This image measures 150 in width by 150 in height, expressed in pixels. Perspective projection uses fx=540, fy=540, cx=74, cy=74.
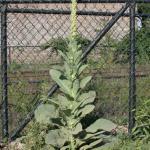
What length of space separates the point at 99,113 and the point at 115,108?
0.45 m

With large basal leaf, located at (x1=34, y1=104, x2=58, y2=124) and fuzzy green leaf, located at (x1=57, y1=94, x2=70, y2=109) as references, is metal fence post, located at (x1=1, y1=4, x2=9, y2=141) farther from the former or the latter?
fuzzy green leaf, located at (x1=57, y1=94, x2=70, y2=109)

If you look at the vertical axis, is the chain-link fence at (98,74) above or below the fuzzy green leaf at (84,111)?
above

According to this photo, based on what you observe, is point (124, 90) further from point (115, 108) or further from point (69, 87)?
point (69, 87)

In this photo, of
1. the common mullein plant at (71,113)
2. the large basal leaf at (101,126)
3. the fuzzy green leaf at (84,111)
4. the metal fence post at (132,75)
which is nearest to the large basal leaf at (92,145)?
the common mullein plant at (71,113)

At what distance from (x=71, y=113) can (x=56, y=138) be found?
28cm

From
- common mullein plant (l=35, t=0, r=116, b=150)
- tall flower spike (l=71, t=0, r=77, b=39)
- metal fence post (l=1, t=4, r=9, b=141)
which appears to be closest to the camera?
tall flower spike (l=71, t=0, r=77, b=39)

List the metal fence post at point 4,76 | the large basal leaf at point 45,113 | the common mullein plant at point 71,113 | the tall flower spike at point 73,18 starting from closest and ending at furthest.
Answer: the tall flower spike at point 73,18
the common mullein plant at point 71,113
the large basal leaf at point 45,113
the metal fence post at point 4,76

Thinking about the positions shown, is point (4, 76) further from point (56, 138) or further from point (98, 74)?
point (98, 74)

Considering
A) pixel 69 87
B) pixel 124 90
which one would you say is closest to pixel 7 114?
pixel 69 87

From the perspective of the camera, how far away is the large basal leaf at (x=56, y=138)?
16.4ft

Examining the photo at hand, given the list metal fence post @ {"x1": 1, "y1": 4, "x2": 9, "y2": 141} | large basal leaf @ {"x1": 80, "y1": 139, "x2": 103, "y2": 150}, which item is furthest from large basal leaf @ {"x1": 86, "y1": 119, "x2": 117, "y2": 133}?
metal fence post @ {"x1": 1, "y1": 4, "x2": 9, "y2": 141}

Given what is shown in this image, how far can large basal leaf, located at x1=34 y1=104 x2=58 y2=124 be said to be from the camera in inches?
200

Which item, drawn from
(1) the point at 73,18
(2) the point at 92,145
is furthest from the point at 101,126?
(1) the point at 73,18

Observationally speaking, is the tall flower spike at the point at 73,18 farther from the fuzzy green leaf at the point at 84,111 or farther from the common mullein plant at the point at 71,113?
the fuzzy green leaf at the point at 84,111
